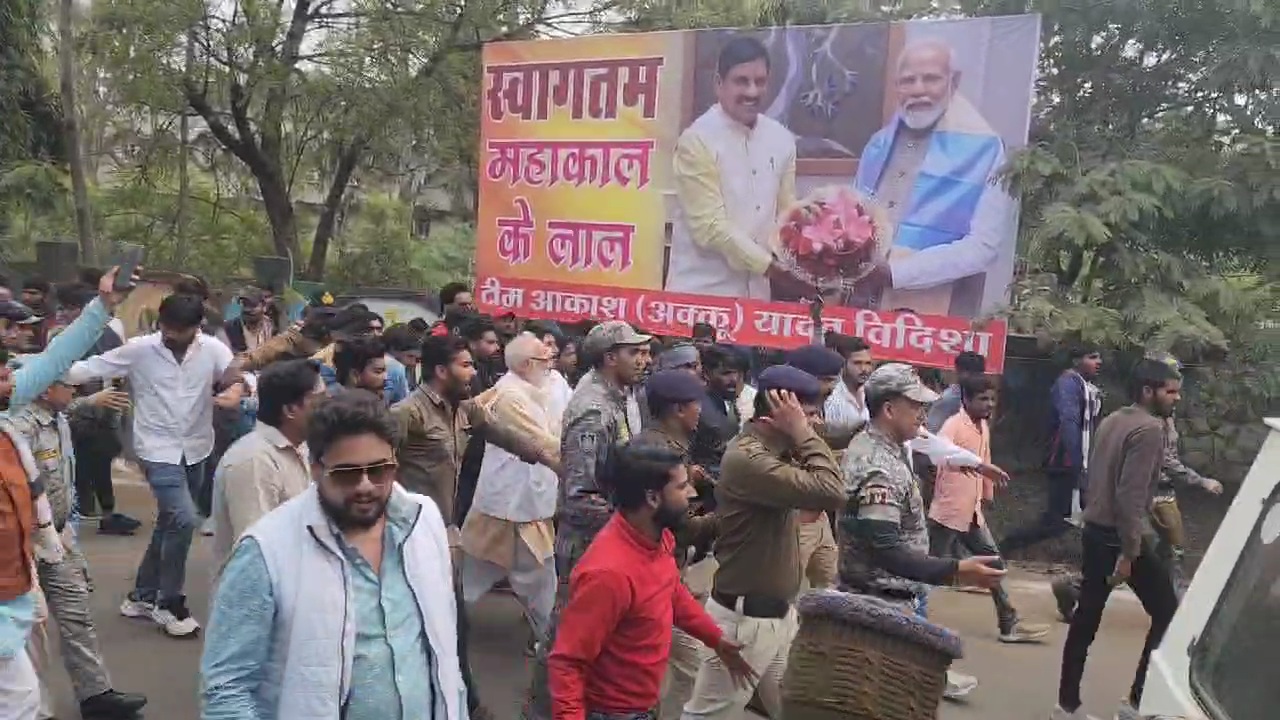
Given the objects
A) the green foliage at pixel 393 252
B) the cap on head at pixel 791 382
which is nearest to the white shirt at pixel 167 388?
the cap on head at pixel 791 382

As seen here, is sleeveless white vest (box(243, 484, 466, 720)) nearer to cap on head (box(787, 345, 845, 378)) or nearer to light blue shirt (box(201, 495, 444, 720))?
light blue shirt (box(201, 495, 444, 720))

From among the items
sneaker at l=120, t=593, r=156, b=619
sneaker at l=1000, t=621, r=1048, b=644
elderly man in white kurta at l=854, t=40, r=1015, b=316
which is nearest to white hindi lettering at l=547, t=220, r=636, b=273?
elderly man in white kurta at l=854, t=40, r=1015, b=316

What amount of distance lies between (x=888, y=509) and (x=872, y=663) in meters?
0.89

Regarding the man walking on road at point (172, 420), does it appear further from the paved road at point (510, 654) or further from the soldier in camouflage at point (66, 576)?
the soldier in camouflage at point (66, 576)

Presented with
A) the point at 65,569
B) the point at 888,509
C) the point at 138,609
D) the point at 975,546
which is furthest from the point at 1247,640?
the point at 138,609

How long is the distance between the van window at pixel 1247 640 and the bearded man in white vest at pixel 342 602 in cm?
160

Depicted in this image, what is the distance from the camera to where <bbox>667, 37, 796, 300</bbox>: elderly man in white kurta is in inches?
392

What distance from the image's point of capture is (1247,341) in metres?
8.04

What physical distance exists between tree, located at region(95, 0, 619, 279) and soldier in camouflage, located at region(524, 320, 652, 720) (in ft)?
32.2

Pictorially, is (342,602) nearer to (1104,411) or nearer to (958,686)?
(958,686)

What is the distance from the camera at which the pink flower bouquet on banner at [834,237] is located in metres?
9.39

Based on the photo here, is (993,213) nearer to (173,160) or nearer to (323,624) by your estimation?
(323,624)

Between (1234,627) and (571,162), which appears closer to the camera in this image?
(1234,627)

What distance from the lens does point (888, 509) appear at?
3.72 m
